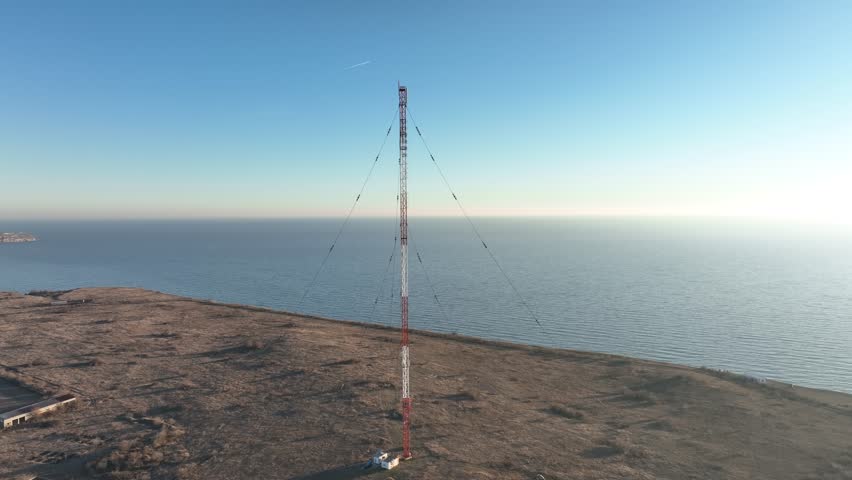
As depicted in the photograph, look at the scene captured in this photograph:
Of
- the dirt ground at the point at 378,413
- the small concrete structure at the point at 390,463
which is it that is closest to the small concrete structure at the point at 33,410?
the dirt ground at the point at 378,413

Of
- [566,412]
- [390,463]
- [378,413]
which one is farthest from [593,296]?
[390,463]

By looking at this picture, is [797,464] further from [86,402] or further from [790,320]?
[790,320]

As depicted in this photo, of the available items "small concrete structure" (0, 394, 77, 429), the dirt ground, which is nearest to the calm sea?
the dirt ground

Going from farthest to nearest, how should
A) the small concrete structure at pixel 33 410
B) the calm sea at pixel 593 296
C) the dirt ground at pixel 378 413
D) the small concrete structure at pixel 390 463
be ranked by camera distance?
1. the calm sea at pixel 593 296
2. the small concrete structure at pixel 33 410
3. the dirt ground at pixel 378 413
4. the small concrete structure at pixel 390 463

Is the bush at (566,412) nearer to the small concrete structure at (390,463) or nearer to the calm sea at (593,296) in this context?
the small concrete structure at (390,463)

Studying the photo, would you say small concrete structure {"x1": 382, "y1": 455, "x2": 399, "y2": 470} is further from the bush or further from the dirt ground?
the bush

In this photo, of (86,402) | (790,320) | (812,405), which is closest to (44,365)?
(86,402)

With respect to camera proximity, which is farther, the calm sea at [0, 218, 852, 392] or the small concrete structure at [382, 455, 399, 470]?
the calm sea at [0, 218, 852, 392]
